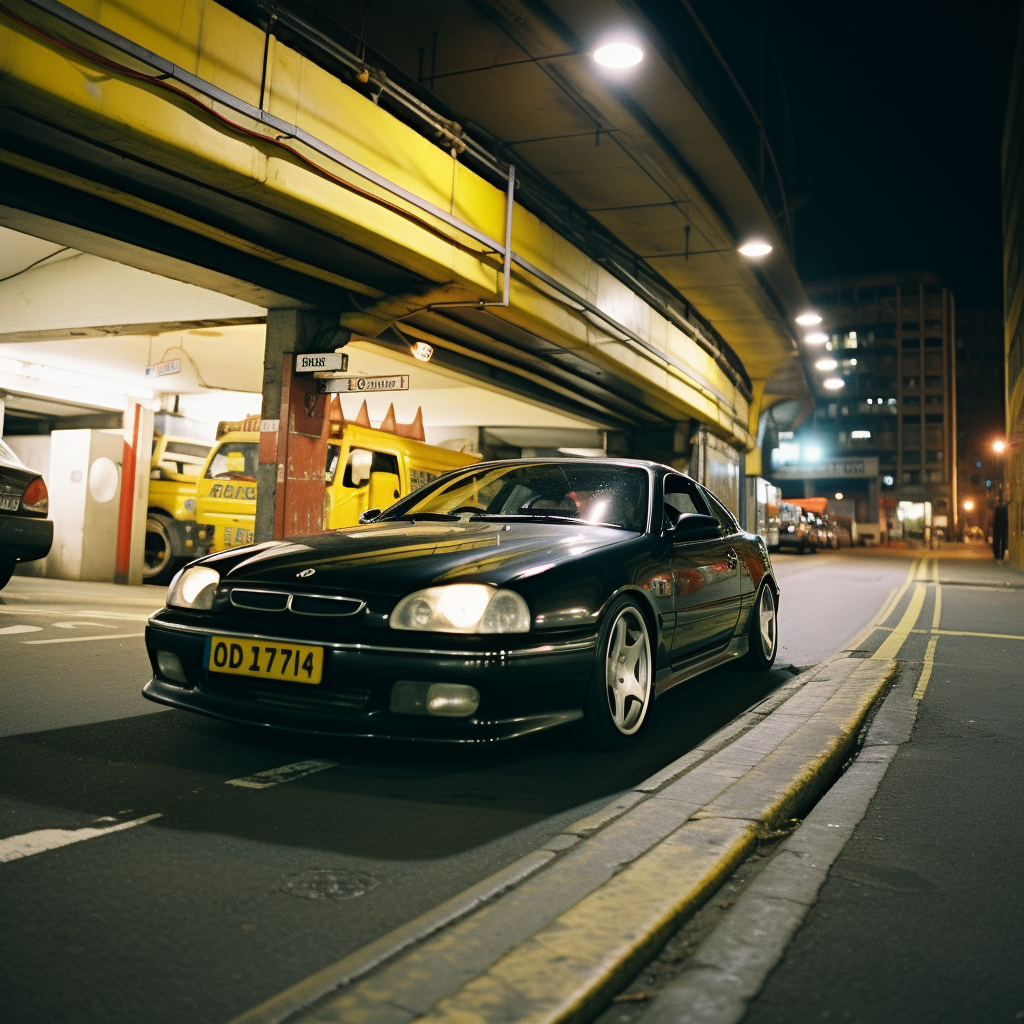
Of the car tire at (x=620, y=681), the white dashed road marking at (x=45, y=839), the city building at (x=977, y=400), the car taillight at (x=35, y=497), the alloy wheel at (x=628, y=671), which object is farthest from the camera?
the city building at (x=977, y=400)

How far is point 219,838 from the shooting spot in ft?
9.09

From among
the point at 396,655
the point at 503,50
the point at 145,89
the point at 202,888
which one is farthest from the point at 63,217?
the point at 202,888

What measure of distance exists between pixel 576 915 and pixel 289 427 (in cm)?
996

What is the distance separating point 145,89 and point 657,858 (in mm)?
6563

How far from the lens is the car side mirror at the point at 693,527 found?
466cm

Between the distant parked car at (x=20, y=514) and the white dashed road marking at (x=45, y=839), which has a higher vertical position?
the distant parked car at (x=20, y=514)

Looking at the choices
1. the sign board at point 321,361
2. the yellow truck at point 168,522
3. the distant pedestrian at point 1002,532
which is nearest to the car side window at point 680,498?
the sign board at point 321,361

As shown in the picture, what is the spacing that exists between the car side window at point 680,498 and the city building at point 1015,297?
23.8 m

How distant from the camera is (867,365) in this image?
107438mm

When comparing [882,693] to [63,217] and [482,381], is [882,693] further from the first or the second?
[482,381]

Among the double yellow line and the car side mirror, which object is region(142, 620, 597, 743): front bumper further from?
the double yellow line

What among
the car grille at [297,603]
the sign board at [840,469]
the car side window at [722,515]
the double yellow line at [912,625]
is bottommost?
the double yellow line at [912,625]

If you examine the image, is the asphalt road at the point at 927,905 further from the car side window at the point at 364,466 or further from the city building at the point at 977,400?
the city building at the point at 977,400

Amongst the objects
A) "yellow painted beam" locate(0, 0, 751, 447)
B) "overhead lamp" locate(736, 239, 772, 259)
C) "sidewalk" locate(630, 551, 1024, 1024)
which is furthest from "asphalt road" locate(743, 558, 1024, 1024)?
"overhead lamp" locate(736, 239, 772, 259)
